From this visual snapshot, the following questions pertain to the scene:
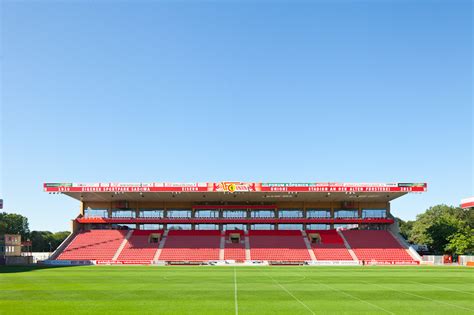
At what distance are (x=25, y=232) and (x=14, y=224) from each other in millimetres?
5661

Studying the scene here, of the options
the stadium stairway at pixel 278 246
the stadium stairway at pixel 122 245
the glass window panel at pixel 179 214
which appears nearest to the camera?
the stadium stairway at pixel 278 246

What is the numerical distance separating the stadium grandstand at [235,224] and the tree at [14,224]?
71.6 metres

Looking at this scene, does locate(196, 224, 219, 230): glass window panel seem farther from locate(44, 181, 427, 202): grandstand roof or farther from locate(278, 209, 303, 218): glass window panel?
locate(278, 209, 303, 218): glass window panel

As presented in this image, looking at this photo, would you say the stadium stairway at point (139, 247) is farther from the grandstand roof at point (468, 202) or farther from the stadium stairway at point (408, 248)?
the grandstand roof at point (468, 202)

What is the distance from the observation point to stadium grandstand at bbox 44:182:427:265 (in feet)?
205

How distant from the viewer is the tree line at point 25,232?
126 meters

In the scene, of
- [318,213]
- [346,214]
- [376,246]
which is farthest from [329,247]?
[346,214]

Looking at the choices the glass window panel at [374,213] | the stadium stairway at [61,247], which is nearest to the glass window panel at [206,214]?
the stadium stairway at [61,247]

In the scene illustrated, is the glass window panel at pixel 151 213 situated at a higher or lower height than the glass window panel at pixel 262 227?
higher

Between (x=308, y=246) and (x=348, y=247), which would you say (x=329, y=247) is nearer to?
(x=348, y=247)

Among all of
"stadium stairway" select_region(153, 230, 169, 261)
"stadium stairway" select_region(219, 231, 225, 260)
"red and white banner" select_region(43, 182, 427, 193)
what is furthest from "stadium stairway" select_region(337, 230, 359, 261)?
"stadium stairway" select_region(153, 230, 169, 261)

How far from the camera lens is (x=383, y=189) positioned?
6231 centimetres

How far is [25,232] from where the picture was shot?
140 meters

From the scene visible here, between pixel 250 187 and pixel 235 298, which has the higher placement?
pixel 250 187
